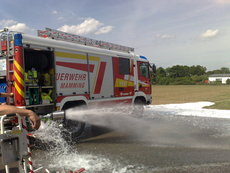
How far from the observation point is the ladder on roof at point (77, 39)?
22.0 ft

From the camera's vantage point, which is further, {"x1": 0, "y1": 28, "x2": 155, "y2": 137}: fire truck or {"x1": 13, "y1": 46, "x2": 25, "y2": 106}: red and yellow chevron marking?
{"x1": 0, "y1": 28, "x2": 155, "y2": 137}: fire truck

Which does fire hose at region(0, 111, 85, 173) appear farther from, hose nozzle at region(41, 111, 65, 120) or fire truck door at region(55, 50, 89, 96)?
fire truck door at region(55, 50, 89, 96)

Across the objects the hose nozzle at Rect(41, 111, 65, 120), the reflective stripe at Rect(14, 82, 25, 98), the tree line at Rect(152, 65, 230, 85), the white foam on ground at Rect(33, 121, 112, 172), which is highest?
the tree line at Rect(152, 65, 230, 85)

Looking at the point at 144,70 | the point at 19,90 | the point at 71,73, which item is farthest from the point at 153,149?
the point at 144,70

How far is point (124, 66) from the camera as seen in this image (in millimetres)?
8977

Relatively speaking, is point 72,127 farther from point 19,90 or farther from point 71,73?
point 19,90

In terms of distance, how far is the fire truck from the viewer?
564 centimetres

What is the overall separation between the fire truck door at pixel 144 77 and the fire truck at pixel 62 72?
0.63 meters

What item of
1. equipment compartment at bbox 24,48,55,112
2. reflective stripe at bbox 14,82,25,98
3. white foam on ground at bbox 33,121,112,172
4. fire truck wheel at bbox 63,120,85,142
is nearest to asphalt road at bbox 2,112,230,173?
white foam on ground at bbox 33,121,112,172

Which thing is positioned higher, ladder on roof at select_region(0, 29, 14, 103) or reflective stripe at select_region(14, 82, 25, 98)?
ladder on roof at select_region(0, 29, 14, 103)

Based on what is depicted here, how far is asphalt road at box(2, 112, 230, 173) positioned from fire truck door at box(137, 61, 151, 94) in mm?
1864

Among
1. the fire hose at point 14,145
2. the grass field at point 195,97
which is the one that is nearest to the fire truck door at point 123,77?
the fire hose at point 14,145

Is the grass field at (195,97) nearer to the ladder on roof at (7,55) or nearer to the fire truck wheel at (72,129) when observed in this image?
the fire truck wheel at (72,129)

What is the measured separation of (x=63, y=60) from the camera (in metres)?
6.57
